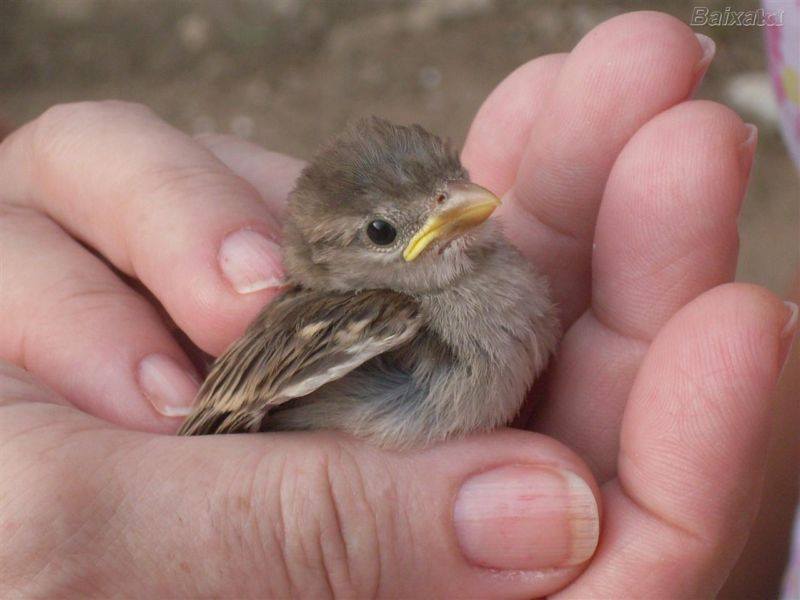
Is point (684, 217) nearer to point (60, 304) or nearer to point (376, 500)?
point (376, 500)

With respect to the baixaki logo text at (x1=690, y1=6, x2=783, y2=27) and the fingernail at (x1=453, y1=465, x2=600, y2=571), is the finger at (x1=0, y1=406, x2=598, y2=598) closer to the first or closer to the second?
the fingernail at (x1=453, y1=465, x2=600, y2=571)

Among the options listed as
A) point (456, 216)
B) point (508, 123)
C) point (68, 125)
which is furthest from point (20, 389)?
point (508, 123)

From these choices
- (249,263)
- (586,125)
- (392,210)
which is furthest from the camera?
(249,263)

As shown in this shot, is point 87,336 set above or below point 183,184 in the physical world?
below

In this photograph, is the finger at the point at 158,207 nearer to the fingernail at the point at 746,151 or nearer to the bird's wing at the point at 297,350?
the bird's wing at the point at 297,350

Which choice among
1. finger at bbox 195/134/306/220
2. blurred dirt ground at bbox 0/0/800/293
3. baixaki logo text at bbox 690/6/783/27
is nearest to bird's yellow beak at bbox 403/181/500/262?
finger at bbox 195/134/306/220

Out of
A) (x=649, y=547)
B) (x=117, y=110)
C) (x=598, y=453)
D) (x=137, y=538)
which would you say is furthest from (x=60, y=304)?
(x=649, y=547)

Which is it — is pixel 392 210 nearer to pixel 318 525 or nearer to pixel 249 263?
pixel 249 263
